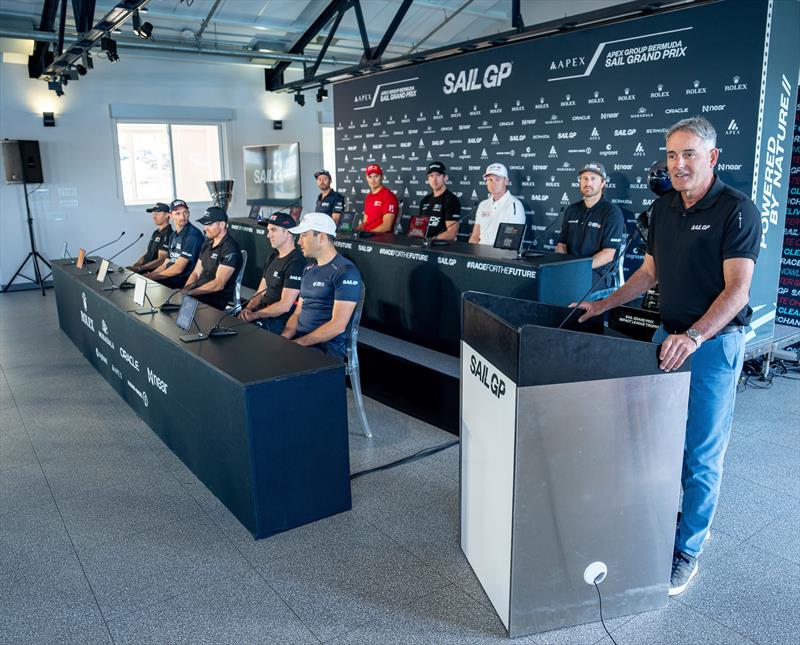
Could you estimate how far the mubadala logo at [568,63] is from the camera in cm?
545

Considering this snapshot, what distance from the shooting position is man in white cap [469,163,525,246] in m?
5.08

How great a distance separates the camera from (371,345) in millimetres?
4383

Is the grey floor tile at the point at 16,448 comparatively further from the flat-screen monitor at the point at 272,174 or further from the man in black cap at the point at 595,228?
the flat-screen monitor at the point at 272,174

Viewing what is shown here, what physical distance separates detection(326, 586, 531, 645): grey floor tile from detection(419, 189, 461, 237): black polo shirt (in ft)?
12.8

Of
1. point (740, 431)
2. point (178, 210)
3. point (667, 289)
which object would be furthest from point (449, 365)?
point (178, 210)

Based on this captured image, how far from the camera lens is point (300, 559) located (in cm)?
244

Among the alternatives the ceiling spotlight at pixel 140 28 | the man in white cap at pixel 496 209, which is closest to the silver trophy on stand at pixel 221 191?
the ceiling spotlight at pixel 140 28

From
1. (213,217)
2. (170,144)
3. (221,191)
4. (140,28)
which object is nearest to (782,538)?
(213,217)

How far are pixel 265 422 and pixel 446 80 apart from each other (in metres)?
5.31

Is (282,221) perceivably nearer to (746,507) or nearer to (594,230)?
(594,230)

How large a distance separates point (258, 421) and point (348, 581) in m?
0.65

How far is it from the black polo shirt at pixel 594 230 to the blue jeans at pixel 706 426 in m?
2.04

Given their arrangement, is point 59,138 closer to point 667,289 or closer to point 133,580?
point 133,580

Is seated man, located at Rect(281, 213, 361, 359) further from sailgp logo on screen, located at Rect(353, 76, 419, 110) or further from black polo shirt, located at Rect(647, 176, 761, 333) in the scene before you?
sailgp logo on screen, located at Rect(353, 76, 419, 110)
